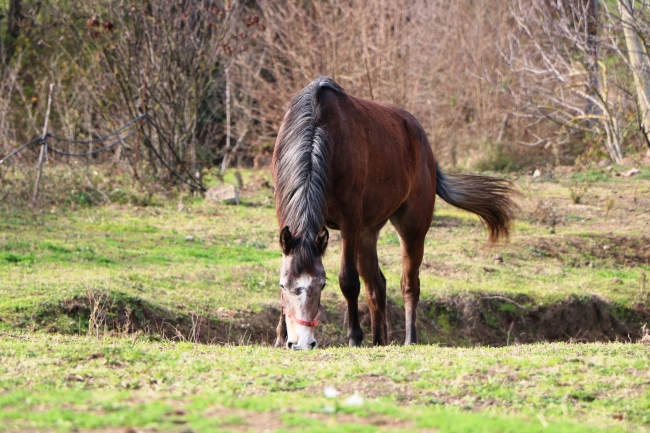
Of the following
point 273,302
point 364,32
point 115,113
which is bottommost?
point 273,302

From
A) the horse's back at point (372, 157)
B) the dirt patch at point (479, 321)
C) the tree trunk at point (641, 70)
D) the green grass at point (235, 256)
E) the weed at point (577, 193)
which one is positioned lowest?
the dirt patch at point (479, 321)

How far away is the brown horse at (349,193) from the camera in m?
6.02

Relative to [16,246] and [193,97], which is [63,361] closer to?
[16,246]

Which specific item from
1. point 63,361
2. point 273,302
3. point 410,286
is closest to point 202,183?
point 273,302

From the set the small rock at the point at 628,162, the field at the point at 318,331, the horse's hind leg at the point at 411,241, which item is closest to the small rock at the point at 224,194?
the field at the point at 318,331

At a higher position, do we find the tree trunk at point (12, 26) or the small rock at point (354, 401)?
the tree trunk at point (12, 26)

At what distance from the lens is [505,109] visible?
66.1 ft

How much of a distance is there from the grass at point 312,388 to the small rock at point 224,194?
839cm

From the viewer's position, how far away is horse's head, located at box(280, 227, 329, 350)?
595 cm

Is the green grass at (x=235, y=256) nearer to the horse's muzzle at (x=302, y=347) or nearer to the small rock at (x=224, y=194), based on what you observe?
the small rock at (x=224, y=194)

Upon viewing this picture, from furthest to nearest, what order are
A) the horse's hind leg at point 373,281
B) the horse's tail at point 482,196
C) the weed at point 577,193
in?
the weed at point 577,193, the horse's tail at point 482,196, the horse's hind leg at point 373,281

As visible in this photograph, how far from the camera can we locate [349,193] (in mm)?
6746

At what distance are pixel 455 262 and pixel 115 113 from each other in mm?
7372

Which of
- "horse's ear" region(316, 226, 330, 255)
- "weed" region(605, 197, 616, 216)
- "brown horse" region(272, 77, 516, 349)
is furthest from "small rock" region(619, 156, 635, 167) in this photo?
"horse's ear" region(316, 226, 330, 255)
